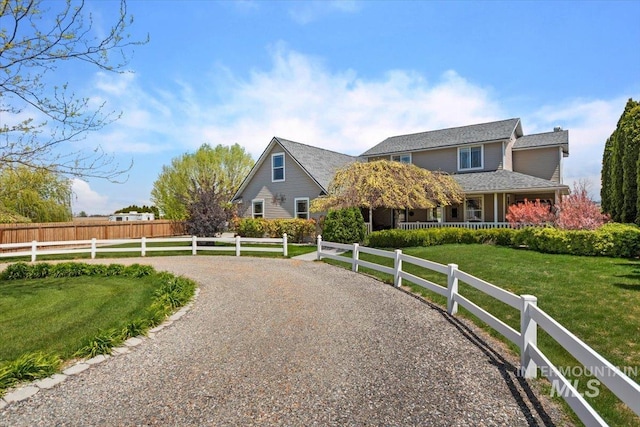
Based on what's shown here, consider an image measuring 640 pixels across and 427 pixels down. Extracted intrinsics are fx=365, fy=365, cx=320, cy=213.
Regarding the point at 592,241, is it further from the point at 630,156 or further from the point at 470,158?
the point at 470,158

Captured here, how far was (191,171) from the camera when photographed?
4006 cm

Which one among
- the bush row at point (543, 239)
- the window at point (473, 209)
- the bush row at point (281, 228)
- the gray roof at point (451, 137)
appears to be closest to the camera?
the bush row at point (543, 239)

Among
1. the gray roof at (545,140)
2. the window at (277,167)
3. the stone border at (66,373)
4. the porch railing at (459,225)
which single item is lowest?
the stone border at (66,373)

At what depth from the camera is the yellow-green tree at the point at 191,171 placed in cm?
3941

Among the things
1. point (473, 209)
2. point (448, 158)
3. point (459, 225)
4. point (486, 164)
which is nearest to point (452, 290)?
point (459, 225)

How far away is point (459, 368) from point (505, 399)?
0.84 metres

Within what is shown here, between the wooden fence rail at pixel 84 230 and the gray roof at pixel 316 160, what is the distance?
43.9 feet

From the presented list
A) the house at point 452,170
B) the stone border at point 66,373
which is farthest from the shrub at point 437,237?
the stone border at point 66,373

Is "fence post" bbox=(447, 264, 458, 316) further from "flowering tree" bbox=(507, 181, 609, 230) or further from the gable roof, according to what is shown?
the gable roof

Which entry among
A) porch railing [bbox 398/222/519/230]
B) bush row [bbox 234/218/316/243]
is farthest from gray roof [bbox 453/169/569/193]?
bush row [bbox 234/218/316/243]

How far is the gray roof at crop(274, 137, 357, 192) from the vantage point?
24.2 metres

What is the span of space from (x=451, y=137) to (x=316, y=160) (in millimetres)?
10235

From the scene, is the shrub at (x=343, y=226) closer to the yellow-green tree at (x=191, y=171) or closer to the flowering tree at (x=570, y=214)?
the flowering tree at (x=570, y=214)

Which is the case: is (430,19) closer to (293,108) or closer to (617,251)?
(293,108)
